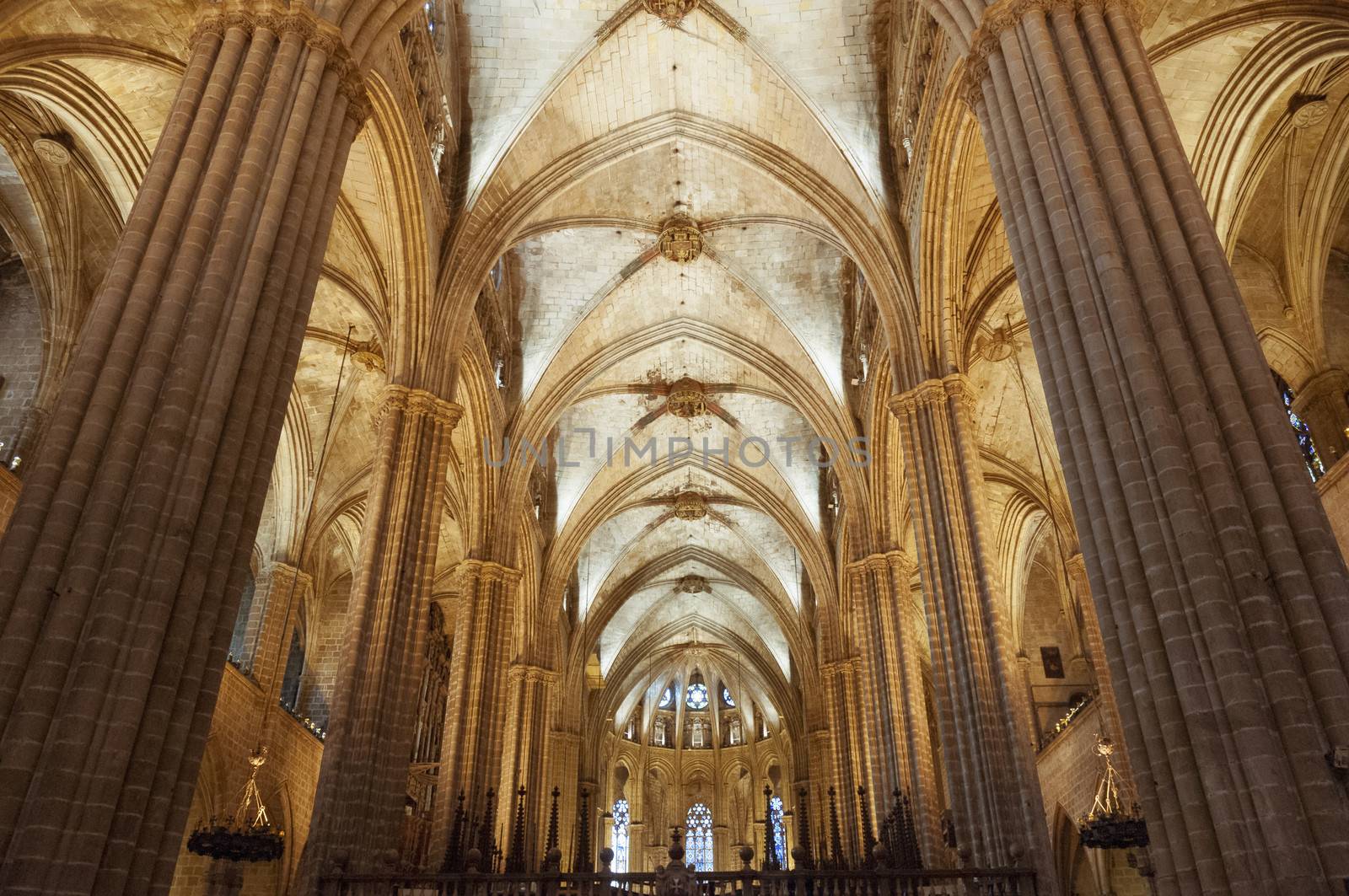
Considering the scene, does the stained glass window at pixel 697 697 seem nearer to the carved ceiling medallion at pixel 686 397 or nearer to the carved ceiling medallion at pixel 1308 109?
the carved ceiling medallion at pixel 686 397

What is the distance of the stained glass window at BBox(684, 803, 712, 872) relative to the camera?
138ft

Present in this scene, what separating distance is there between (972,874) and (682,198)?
566 inches

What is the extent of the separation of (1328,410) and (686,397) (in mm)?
14532

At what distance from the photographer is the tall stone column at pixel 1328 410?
49.1ft

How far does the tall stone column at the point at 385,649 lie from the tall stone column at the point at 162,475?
215 inches

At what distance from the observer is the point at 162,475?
7363 mm

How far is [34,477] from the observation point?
23.3 ft

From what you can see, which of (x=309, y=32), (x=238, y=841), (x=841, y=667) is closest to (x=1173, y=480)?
(x=309, y=32)

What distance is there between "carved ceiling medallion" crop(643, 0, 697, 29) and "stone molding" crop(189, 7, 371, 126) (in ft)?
24.7

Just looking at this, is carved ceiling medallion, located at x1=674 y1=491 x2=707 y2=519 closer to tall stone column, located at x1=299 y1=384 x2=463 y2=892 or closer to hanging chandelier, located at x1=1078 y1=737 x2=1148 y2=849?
tall stone column, located at x1=299 y1=384 x2=463 y2=892

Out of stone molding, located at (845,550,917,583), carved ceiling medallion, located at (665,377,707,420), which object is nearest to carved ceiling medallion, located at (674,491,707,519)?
carved ceiling medallion, located at (665,377,707,420)

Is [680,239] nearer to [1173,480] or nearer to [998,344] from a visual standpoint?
[998,344]

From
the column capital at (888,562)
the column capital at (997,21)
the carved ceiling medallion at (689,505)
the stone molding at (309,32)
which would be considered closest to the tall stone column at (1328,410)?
the column capital at (888,562)

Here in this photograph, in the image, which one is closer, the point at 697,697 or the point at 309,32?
the point at 309,32
